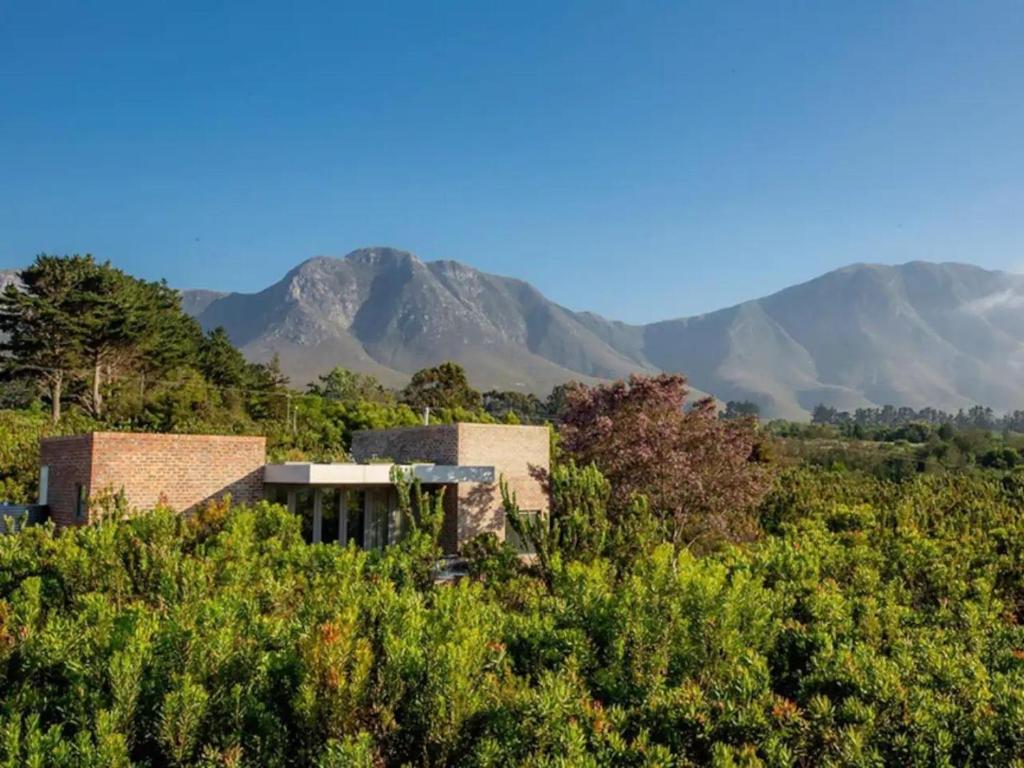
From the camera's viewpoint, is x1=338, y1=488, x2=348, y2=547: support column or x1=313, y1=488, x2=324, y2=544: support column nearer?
x1=313, y1=488, x2=324, y2=544: support column

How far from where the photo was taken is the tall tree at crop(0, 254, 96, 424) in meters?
35.0

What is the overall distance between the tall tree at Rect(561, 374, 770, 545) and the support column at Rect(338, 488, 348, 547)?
5.89 m

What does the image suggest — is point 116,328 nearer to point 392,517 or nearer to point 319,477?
point 392,517

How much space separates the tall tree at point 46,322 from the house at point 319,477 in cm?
2195

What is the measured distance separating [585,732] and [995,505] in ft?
97.4

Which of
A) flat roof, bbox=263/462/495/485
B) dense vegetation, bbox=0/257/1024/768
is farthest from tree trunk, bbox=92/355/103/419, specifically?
dense vegetation, bbox=0/257/1024/768

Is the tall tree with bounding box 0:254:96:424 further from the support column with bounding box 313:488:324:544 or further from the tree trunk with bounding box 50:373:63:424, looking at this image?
the support column with bounding box 313:488:324:544

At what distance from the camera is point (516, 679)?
584cm

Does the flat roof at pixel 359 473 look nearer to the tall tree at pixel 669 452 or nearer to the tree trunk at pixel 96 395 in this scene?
the tall tree at pixel 669 452

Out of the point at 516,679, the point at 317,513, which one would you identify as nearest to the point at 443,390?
the point at 317,513

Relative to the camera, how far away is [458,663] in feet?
17.2

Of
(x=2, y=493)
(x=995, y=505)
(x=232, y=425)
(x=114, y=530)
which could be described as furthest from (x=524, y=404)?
(x=114, y=530)

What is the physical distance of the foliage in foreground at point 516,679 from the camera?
4918mm

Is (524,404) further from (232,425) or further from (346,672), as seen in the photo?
(346,672)
